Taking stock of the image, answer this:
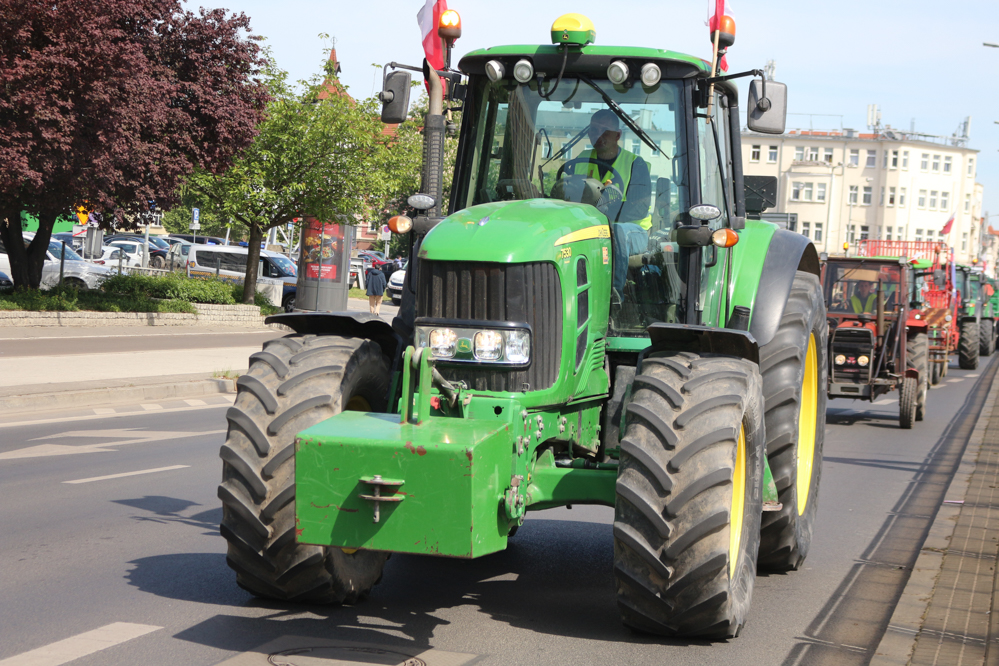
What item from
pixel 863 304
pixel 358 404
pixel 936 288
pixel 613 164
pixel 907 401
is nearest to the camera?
pixel 358 404

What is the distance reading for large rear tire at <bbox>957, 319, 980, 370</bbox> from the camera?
31.9 meters

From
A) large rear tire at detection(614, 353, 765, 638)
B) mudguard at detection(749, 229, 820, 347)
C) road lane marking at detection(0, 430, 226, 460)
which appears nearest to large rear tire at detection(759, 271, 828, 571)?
mudguard at detection(749, 229, 820, 347)

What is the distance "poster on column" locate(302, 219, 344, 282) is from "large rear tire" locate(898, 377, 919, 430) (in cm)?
1787

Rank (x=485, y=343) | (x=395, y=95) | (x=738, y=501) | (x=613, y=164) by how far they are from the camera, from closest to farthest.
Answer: (x=485, y=343) < (x=738, y=501) < (x=613, y=164) < (x=395, y=95)

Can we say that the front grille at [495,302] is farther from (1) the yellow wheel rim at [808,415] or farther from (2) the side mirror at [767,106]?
(1) the yellow wheel rim at [808,415]

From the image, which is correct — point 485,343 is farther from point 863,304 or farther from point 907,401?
point 863,304

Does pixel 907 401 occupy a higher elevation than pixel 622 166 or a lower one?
lower

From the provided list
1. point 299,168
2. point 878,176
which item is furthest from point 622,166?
point 878,176

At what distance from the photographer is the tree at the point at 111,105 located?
65.7 ft

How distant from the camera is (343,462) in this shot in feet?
15.0

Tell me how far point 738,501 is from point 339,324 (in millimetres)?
2255

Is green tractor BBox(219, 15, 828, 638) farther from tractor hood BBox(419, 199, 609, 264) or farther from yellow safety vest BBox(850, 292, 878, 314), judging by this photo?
yellow safety vest BBox(850, 292, 878, 314)

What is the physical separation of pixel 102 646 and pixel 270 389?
1345mm

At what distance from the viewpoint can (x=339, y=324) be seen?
605cm
